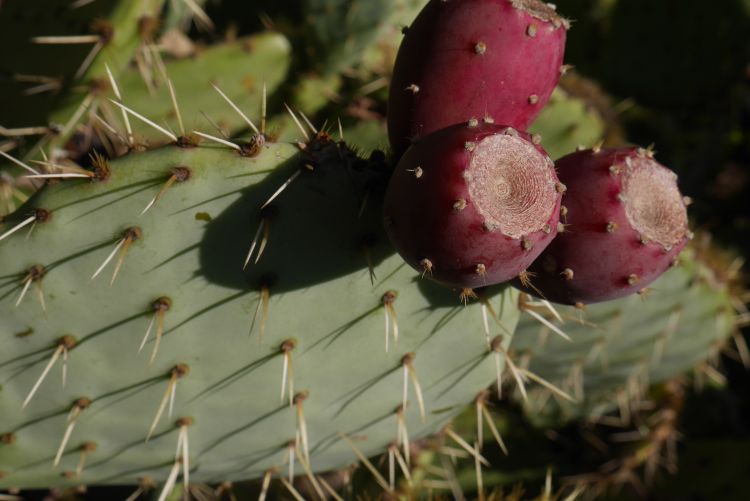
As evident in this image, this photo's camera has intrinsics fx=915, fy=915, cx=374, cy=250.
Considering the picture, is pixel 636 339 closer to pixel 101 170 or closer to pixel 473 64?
pixel 473 64

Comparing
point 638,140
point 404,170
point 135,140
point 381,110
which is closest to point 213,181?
point 135,140

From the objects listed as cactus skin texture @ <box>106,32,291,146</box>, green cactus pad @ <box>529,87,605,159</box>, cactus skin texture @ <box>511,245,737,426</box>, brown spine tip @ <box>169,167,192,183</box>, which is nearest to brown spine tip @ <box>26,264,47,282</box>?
brown spine tip @ <box>169,167,192,183</box>

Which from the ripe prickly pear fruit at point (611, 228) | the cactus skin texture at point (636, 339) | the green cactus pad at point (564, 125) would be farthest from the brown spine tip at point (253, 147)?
the green cactus pad at point (564, 125)

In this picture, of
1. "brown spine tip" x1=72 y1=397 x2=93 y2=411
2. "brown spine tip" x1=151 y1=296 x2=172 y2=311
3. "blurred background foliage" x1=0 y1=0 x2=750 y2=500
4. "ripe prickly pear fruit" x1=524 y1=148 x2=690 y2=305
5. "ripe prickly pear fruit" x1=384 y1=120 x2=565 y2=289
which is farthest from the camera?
"blurred background foliage" x1=0 y1=0 x2=750 y2=500

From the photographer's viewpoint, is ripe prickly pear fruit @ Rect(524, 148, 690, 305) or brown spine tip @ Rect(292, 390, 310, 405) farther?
brown spine tip @ Rect(292, 390, 310, 405)

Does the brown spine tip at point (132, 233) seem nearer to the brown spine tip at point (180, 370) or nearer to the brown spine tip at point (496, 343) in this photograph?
the brown spine tip at point (180, 370)

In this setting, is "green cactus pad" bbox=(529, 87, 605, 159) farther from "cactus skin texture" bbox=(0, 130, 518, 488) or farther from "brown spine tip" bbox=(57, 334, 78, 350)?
"brown spine tip" bbox=(57, 334, 78, 350)
